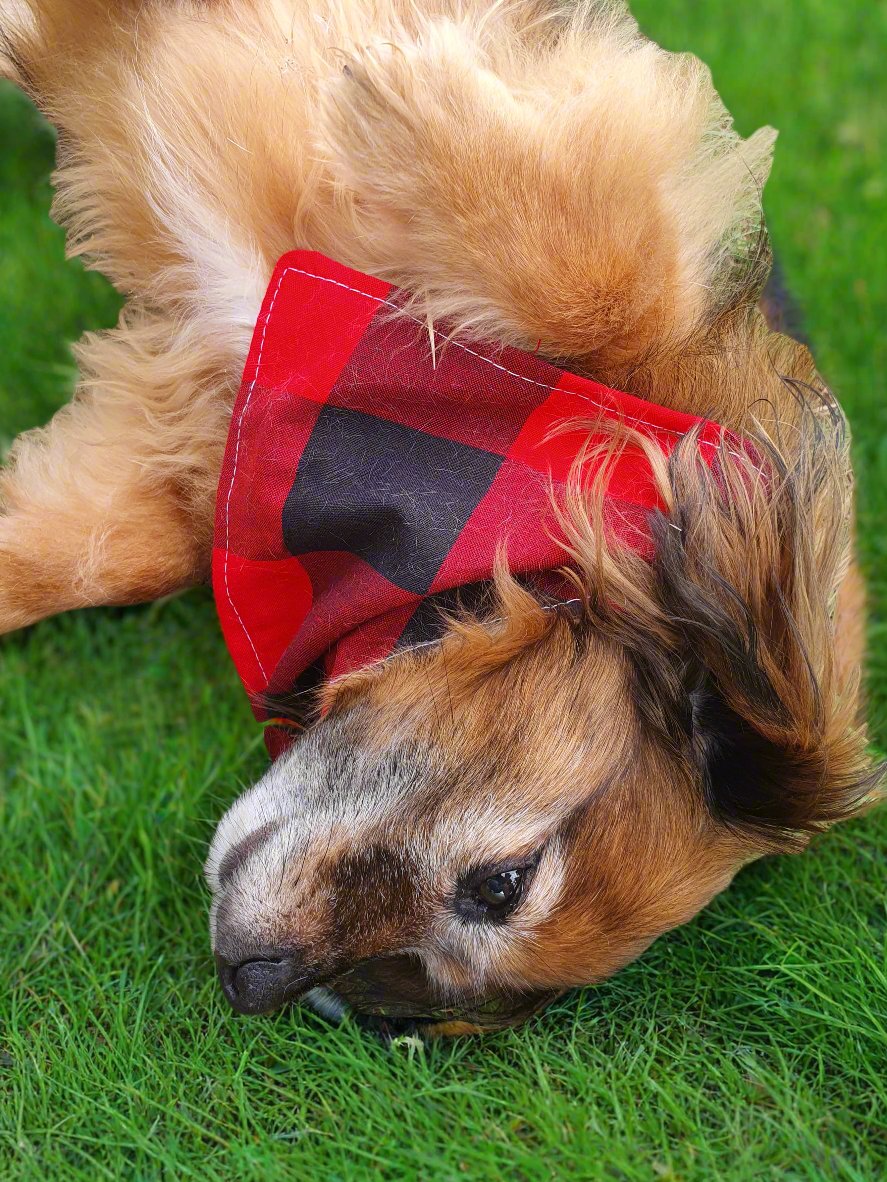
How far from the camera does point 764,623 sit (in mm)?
2209

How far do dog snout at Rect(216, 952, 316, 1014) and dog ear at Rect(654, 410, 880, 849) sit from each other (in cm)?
97

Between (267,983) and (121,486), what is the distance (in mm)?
1206

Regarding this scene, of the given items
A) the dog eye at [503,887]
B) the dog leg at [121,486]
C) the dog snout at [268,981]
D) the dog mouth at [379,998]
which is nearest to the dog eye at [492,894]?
the dog eye at [503,887]

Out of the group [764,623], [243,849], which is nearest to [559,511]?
[764,623]

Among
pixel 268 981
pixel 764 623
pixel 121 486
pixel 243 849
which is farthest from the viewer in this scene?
pixel 121 486

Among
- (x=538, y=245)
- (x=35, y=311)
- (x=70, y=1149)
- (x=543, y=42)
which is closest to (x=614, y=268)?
(x=538, y=245)

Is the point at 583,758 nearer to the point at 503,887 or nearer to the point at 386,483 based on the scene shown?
the point at 503,887

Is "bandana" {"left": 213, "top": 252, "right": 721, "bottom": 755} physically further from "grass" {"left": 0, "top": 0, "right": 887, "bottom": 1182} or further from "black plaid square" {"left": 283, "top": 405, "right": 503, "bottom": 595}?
"grass" {"left": 0, "top": 0, "right": 887, "bottom": 1182}

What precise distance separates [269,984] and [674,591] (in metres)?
1.21

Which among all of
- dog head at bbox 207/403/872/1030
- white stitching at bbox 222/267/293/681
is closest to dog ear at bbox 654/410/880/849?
dog head at bbox 207/403/872/1030

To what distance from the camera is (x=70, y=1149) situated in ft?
7.56

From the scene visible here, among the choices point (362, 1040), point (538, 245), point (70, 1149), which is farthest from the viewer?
point (362, 1040)

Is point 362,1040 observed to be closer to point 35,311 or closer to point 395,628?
point 395,628

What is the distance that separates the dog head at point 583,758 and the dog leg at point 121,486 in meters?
0.60
